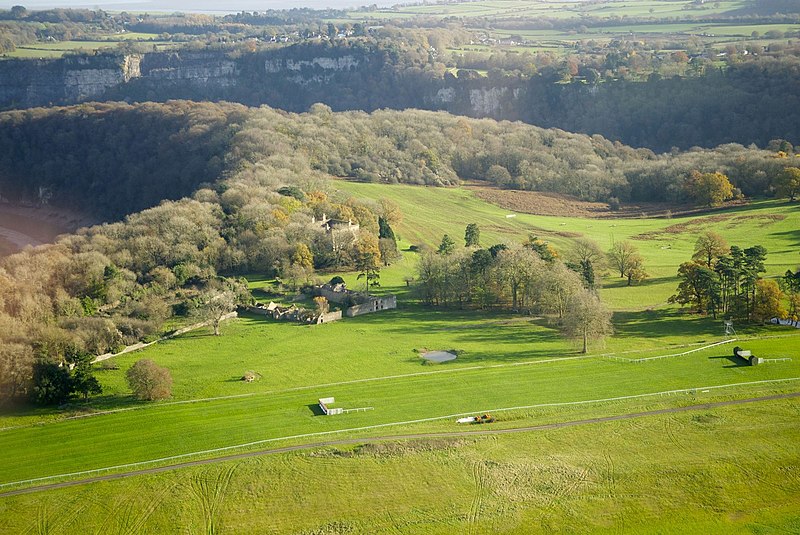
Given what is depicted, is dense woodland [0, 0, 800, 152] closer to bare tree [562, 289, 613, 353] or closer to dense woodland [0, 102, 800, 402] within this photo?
dense woodland [0, 102, 800, 402]

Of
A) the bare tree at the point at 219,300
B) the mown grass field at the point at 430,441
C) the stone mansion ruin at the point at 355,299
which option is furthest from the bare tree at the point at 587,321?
the bare tree at the point at 219,300

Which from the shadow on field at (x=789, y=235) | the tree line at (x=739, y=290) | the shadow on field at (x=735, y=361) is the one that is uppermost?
the tree line at (x=739, y=290)

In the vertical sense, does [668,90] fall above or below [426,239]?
above

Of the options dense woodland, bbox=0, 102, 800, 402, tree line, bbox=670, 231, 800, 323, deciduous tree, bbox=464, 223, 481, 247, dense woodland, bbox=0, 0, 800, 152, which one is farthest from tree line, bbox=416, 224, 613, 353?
dense woodland, bbox=0, 0, 800, 152

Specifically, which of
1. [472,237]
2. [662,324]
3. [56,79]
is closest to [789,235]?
[662,324]

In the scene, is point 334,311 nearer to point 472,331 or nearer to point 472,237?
point 472,331

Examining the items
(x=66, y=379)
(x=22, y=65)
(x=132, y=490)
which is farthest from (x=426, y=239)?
(x=22, y=65)

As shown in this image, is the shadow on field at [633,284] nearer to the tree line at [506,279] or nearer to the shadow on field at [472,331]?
the tree line at [506,279]

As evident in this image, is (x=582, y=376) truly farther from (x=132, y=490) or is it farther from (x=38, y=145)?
Answer: (x=38, y=145)
